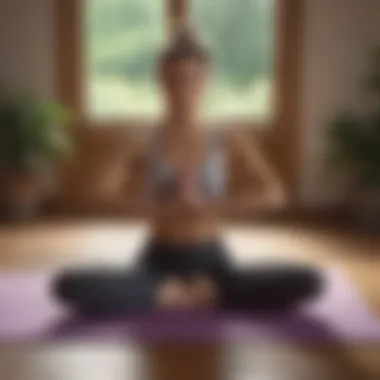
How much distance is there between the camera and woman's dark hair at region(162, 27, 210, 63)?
8.79 feet

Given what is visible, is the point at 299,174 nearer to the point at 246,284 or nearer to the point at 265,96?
the point at 265,96

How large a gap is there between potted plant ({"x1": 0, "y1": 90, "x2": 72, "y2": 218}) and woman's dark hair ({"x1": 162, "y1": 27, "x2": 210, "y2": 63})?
5.18ft

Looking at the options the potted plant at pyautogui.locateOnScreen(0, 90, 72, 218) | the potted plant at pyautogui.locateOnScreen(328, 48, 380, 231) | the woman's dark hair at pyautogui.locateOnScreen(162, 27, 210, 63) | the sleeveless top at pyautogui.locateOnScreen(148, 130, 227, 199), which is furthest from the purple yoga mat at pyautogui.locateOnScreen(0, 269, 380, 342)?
the potted plant at pyautogui.locateOnScreen(0, 90, 72, 218)

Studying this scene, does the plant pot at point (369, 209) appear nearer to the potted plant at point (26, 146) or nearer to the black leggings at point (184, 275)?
the potted plant at point (26, 146)

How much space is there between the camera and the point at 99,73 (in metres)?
4.59

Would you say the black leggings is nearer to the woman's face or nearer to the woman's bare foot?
the woman's bare foot

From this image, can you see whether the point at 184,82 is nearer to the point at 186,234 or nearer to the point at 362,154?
the point at 186,234

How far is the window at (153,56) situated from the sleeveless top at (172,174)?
174cm

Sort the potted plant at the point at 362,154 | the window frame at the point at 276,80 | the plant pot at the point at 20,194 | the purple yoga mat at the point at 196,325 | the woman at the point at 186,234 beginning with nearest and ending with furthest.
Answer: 1. the purple yoga mat at the point at 196,325
2. the woman at the point at 186,234
3. the potted plant at the point at 362,154
4. the plant pot at the point at 20,194
5. the window frame at the point at 276,80

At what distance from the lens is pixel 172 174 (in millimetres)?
2758

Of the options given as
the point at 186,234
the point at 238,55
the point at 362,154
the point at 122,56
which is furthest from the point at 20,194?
the point at 186,234

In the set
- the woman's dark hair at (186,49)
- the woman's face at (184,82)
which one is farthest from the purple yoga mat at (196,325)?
the woman's dark hair at (186,49)

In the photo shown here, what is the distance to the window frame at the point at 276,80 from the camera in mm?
4469

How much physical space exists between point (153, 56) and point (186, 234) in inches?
79.6
